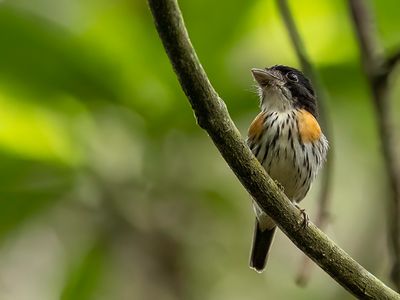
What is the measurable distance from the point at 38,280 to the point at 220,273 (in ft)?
2.77

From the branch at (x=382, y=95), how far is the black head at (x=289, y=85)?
660 millimetres

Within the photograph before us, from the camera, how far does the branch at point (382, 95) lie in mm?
2990

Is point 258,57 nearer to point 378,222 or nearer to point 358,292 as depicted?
point 378,222

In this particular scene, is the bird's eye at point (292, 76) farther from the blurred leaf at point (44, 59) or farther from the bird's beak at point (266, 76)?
the blurred leaf at point (44, 59)

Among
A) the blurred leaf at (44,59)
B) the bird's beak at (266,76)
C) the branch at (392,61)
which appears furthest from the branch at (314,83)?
the blurred leaf at (44,59)

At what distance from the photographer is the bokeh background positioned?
3.22 meters

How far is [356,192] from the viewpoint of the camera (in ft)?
16.7

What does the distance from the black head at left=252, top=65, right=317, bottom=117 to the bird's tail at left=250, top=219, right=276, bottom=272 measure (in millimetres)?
600

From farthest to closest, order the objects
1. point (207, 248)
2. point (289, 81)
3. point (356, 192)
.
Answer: point (356, 192) < point (289, 81) < point (207, 248)

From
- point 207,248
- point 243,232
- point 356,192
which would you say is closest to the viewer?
point 207,248

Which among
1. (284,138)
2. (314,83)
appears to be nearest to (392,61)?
(314,83)

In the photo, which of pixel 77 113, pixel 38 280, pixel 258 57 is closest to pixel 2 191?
pixel 77 113

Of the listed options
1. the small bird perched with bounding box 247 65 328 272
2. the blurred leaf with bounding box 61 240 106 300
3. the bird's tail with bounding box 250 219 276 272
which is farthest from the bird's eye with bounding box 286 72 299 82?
the blurred leaf with bounding box 61 240 106 300

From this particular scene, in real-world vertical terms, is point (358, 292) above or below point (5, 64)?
below
